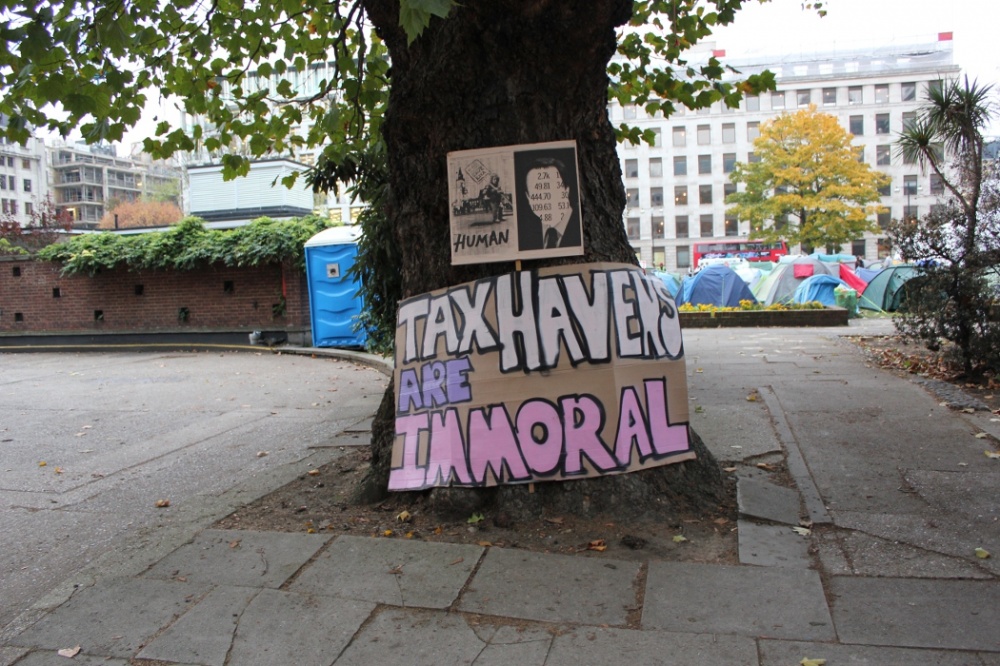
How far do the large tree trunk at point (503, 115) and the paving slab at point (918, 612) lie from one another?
1233 mm

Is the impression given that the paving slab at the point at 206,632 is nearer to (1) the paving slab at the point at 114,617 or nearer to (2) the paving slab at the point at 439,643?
(1) the paving slab at the point at 114,617

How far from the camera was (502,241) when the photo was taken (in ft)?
15.0

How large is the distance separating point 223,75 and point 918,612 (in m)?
8.05

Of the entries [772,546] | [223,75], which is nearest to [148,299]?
[223,75]

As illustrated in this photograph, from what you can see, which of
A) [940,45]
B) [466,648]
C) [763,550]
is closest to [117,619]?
[466,648]

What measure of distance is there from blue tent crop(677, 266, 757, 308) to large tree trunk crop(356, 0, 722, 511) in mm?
22308

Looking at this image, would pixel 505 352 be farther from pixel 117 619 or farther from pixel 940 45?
pixel 940 45

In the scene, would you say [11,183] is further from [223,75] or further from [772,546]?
[772,546]

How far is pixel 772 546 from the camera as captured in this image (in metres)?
4.06

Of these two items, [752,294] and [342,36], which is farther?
[752,294]

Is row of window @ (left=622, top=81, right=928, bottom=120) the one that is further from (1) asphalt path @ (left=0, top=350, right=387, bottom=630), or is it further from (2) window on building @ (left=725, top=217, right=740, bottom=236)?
(1) asphalt path @ (left=0, top=350, right=387, bottom=630)

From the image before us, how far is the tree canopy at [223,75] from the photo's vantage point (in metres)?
4.49

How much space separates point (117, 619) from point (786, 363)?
32.6ft

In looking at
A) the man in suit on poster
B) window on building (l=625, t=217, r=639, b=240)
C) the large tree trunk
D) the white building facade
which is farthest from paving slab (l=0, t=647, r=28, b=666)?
window on building (l=625, t=217, r=639, b=240)
